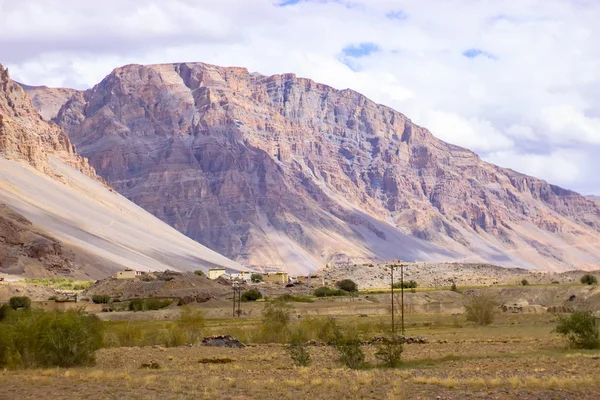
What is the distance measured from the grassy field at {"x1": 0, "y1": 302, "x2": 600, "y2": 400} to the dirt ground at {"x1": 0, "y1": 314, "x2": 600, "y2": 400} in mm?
27

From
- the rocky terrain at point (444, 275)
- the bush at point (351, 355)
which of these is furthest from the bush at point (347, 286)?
the bush at point (351, 355)

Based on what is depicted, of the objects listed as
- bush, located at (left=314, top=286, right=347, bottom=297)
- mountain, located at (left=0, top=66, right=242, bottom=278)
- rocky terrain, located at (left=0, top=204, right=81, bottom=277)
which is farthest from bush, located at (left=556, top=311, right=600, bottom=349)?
mountain, located at (left=0, top=66, right=242, bottom=278)

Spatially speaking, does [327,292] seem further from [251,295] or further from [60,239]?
[60,239]

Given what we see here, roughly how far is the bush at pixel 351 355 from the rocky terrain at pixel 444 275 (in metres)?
77.3

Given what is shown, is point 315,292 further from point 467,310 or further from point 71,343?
point 71,343

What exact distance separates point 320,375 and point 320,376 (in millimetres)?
361

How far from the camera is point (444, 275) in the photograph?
12812 cm

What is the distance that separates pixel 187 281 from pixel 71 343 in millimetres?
72622

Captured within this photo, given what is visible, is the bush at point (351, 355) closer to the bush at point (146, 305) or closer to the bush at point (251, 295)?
the bush at point (146, 305)

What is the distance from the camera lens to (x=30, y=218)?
6422 inches

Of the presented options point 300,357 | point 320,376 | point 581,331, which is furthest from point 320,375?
point 581,331

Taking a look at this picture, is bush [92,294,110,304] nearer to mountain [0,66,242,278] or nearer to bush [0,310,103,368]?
mountain [0,66,242,278]

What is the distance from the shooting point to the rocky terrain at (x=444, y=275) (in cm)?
11388

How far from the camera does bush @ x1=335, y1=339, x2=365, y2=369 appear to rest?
3139cm
